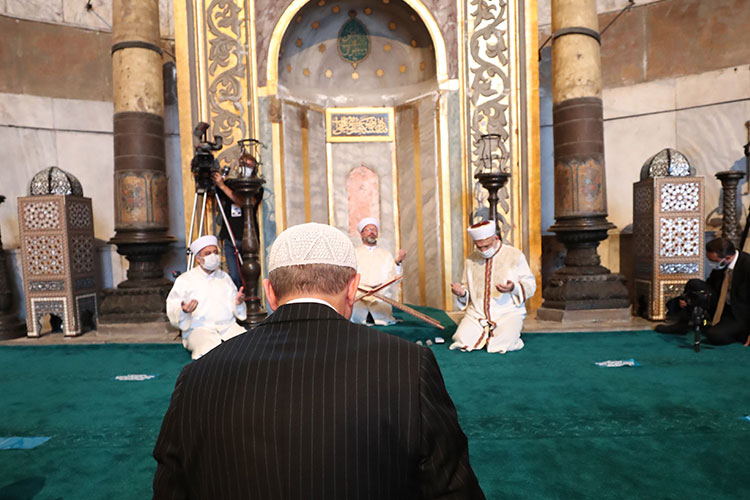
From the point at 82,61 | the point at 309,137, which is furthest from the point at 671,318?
the point at 82,61

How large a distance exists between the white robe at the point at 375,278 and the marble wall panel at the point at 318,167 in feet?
4.74

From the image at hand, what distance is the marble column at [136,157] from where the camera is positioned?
19.1 ft

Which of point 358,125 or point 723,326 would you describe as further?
point 358,125

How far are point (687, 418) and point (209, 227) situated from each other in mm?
5452

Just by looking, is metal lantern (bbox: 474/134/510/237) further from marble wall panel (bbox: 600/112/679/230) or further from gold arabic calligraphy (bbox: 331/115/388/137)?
marble wall panel (bbox: 600/112/679/230)

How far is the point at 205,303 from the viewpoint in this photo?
476 centimetres

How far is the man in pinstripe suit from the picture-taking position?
40.3 inches

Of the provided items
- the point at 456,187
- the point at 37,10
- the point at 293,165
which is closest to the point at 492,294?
the point at 456,187

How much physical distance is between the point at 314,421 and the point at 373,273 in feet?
17.0

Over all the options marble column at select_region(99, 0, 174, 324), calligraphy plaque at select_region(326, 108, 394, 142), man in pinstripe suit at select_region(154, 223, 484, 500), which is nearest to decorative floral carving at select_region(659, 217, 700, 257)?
calligraphy plaque at select_region(326, 108, 394, 142)

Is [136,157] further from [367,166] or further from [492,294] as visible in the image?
[492,294]

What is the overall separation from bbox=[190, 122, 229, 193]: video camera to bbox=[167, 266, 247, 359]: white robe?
1607 mm

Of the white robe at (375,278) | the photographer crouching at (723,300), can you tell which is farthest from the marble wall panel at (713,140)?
the white robe at (375,278)

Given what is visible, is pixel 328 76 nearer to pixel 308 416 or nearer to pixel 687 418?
pixel 687 418
